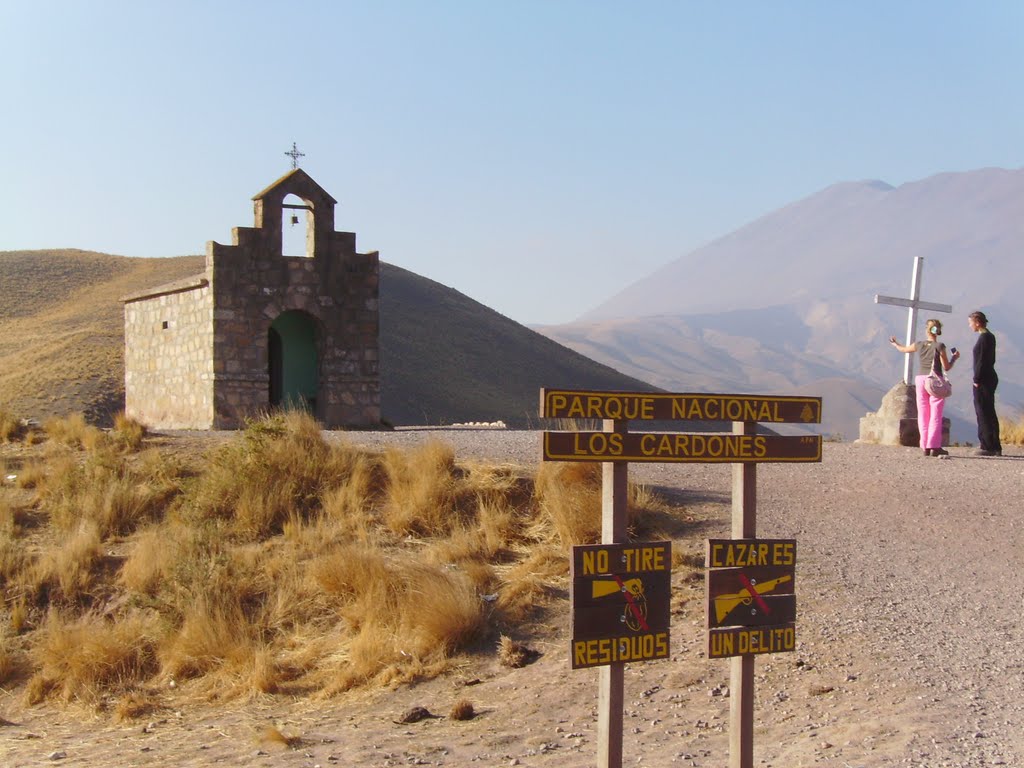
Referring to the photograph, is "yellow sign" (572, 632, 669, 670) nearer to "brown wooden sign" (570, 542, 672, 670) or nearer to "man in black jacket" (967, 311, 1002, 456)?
"brown wooden sign" (570, 542, 672, 670)

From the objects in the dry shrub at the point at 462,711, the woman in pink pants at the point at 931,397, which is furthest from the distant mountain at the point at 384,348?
the dry shrub at the point at 462,711

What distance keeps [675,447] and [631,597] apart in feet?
2.41

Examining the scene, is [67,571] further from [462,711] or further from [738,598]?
[738,598]

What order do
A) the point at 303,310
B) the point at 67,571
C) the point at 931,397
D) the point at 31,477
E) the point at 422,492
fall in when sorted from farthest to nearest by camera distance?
the point at 303,310
the point at 931,397
the point at 31,477
the point at 422,492
the point at 67,571

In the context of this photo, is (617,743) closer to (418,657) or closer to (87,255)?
(418,657)

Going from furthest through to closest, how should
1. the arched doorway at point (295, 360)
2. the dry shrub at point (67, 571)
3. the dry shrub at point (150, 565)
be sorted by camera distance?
the arched doorway at point (295, 360) → the dry shrub at point (67, 571) → the dry shrub at point (150, 565)

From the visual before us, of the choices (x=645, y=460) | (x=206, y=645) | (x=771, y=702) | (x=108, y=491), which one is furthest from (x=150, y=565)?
(x=645, y=460)

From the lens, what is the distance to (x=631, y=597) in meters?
5.49

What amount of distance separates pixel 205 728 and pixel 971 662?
4.99 meters

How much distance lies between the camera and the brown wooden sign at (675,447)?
532 cm

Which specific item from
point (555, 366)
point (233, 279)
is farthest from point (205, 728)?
point (555, 366)

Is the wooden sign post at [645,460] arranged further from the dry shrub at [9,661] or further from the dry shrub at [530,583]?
the dry shrub at [9,661]

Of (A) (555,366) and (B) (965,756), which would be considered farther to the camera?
(A) (555,366)

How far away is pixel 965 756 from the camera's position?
6.05 m
